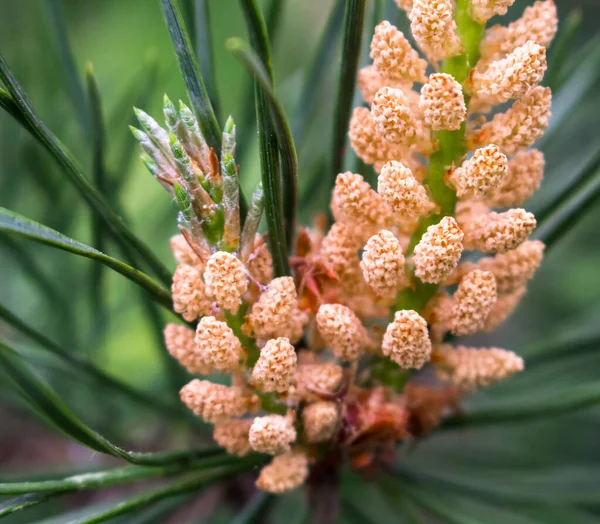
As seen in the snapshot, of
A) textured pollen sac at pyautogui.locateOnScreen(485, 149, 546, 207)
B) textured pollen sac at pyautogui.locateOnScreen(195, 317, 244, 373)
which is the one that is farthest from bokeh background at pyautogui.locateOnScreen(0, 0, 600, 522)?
textured pollen sac at pyautogui.locateOnScreen(195, 317, 244, 373)

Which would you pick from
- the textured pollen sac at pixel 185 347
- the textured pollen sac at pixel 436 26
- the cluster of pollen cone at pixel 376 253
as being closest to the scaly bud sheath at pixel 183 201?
the cluster of pollen cone at pixel 376 253

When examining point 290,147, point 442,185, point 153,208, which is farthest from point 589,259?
point 290,147

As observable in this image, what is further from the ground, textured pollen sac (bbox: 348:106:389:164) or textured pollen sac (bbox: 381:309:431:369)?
textured pollen sac (bbox: 348:106:389:164)

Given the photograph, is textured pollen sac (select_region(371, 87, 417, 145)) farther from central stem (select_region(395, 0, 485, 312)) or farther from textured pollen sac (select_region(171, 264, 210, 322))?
textured pollen sac (select_region(171, 264, 210, 322))

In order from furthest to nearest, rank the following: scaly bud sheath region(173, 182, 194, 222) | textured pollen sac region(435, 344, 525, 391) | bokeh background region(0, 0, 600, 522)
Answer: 1. bokeh background region(0, 0, 600, 522)
2. textured pollen sac region(435, 344, 525, 391)
3. scaly bud sheath region(173, 182, 194, 222)

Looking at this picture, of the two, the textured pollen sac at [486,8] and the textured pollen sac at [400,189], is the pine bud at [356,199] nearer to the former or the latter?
the textured pollen sac at [400,189]

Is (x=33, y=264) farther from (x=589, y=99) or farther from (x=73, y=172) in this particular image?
(x=589, y=99)

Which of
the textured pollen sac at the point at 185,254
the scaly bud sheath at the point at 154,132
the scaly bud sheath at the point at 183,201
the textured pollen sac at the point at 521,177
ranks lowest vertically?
the textured pollen sac at the point at 521,177
